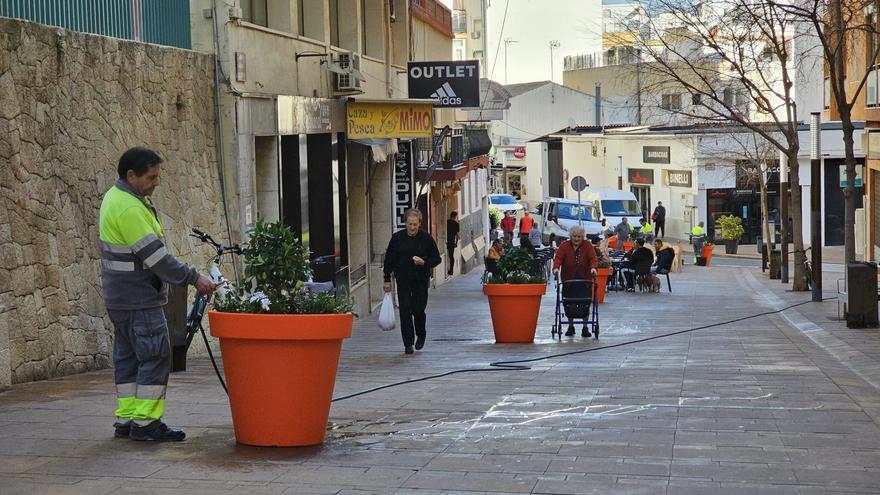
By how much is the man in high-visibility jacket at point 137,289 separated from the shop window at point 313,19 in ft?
45.5

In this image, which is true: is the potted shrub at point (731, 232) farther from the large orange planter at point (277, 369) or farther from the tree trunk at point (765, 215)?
the large orange planter at point (277, 369)

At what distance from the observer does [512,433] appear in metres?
7.68

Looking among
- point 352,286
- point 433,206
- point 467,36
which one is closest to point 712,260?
point 433,206

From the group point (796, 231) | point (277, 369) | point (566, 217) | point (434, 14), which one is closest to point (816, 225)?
point (796, 231)

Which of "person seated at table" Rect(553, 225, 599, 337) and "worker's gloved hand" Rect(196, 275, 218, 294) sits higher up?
"worker's gloved hand" Rect(196, 275, 218, 294)

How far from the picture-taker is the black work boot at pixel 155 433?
6.89 m

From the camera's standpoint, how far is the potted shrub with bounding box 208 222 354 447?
22.3 ft

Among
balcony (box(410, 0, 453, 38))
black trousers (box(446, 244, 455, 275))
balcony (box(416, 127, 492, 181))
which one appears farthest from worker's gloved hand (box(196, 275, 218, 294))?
black trousers (box(446, 244, 455, 275))

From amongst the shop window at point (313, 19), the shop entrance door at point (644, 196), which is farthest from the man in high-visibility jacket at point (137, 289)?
the shop entrance door at point (644, 196)

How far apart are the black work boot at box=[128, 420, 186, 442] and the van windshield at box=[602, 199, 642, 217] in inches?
1892

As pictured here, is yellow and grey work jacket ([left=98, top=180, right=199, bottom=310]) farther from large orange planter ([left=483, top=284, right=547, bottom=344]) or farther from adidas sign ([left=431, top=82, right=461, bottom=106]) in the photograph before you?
adidas sign ([left=431, top=82, right=461, bottom=106])

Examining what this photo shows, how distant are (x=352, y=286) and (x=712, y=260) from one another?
28.4 meters

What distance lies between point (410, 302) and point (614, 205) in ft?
136

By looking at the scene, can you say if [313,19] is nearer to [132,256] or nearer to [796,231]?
[796,231]
